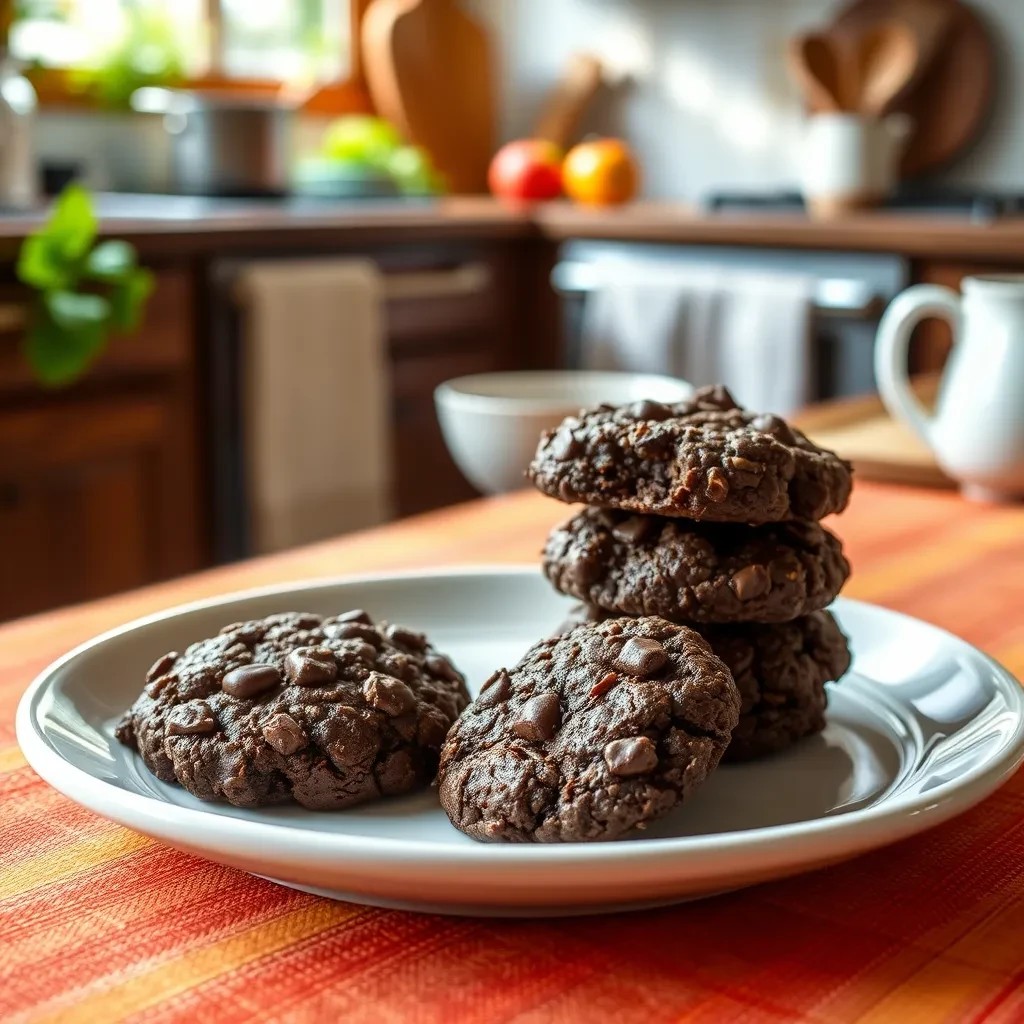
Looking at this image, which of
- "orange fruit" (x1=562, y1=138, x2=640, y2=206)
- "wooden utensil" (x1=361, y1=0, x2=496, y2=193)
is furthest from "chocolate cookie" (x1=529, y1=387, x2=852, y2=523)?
"wooden utensil" (x1=361, y1=0, x2=496, y2=193)

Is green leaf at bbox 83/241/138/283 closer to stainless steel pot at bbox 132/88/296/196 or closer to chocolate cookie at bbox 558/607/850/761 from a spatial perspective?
stainless steel pot at bbox 132/88/296/196

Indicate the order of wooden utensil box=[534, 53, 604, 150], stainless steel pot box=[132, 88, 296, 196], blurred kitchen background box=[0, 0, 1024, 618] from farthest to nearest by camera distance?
wooden utensil box=[534, 53, 604, 150], stainless steel pot box=[132, 88, 296, 196], blurred kitchen background box=[0, 0, 1024, 618]

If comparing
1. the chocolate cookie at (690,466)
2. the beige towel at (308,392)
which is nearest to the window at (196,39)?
the beige towel at (308,392)

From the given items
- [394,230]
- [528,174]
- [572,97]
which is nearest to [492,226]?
[394,230]

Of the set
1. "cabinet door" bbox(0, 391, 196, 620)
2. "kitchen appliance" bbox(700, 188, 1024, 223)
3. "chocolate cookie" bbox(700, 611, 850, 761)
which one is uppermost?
"kitchen appliance" bbox(700, 188, 1024, 223)

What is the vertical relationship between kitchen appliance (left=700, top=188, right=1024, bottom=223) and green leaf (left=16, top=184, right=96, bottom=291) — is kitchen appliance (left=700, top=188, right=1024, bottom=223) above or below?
above

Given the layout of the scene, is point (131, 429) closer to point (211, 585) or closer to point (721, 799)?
point (211, 585)

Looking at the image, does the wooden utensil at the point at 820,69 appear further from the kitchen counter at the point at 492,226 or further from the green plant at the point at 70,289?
the green plant at the point at 70,289
